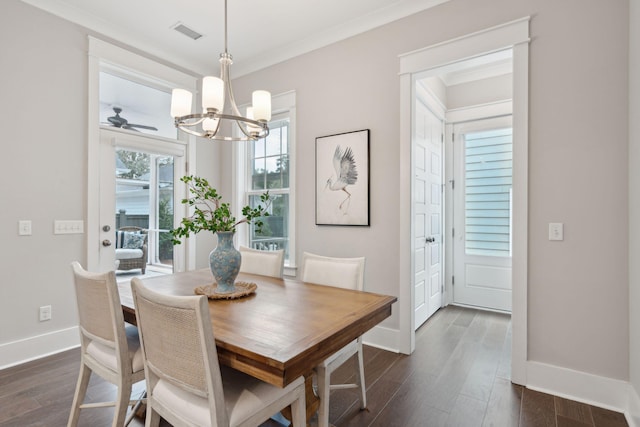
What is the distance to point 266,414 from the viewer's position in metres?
1.30

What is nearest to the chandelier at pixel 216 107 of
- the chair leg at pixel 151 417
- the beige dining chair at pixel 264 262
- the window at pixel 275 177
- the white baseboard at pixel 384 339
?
the beige dining chair at pixel 264 262

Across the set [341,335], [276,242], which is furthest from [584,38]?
[276,242]

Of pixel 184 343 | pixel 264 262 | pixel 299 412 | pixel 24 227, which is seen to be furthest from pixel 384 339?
pixel 24 227

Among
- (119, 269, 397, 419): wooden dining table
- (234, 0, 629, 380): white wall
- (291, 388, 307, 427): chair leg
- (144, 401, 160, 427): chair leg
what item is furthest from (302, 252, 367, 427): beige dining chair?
(234, 0, 629, 380): white wall

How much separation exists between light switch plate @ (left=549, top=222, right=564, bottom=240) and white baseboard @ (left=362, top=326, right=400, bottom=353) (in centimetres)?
142

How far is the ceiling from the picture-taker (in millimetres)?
2812

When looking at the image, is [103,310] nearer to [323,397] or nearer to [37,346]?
[323,397]

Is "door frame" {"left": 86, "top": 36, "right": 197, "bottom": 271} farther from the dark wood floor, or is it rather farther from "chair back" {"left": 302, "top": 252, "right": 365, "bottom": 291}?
"chair back" {"left": 302, "top": 252, "right": 365, "bottom": 291}

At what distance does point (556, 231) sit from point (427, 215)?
4.91 feet

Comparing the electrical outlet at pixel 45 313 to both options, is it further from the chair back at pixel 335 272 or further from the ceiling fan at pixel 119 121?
the chair back at pixel 335 272

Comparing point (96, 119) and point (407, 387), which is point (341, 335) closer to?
point (407, 387)

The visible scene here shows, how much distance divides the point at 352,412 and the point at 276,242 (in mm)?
2205

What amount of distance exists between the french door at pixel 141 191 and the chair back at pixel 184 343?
2.33 meters

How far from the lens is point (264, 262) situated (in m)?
2.62
